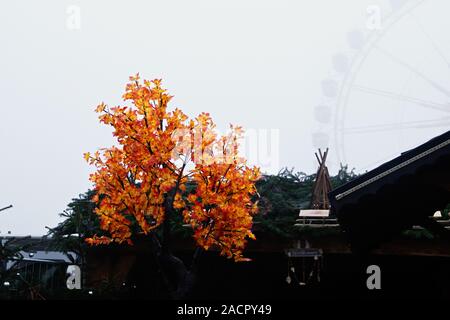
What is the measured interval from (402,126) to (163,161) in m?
19.0

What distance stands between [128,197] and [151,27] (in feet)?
473

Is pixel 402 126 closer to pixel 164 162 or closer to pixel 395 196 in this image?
pixel 164 162

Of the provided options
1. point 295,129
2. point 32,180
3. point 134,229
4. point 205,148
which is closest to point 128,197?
point 205,148

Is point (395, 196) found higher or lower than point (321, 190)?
lower

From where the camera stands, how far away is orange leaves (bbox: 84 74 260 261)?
12.0 meters

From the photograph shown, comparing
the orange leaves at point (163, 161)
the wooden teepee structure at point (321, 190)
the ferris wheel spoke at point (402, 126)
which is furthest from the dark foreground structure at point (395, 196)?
the ferris wheel spoke at point (402, 126)

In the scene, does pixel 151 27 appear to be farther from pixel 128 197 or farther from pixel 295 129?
pixel 128 197

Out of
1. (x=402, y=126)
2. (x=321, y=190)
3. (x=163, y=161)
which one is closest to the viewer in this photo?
(x=163, y=161)

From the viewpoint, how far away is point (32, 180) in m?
88.7

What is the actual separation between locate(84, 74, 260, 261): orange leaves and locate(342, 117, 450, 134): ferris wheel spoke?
15.1 m

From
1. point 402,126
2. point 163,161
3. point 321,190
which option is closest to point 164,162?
point 163,161

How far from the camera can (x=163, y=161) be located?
12133mm

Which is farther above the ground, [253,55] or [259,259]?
[253,55]
